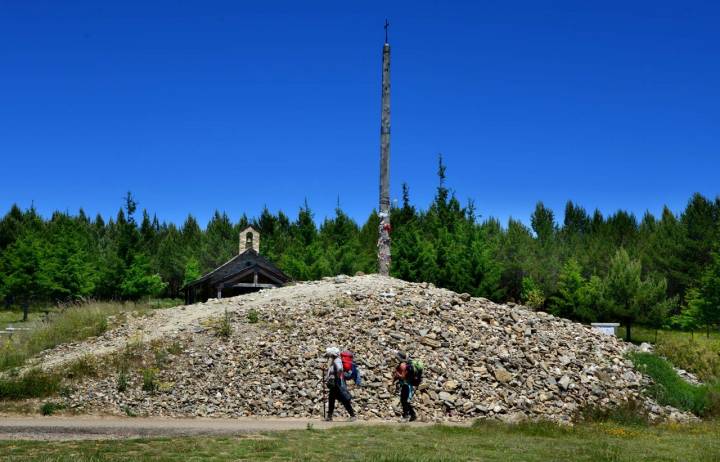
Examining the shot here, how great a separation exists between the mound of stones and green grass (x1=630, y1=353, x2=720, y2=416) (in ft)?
1.79

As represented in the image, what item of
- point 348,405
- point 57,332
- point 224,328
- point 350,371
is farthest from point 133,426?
point 57,332

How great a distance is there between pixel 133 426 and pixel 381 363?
8.32 meters

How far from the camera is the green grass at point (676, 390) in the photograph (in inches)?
849

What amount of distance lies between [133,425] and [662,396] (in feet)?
55.4

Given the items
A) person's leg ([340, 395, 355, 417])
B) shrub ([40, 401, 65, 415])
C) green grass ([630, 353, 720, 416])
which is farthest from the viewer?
green grass ([630, 353, 720, 416])

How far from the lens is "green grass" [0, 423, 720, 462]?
11688 millimetres

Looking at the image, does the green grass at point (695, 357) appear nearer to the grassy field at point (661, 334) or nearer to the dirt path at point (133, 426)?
the dirt path at point (133, 426)

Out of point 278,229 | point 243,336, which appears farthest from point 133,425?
point 278,229

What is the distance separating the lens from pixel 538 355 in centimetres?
2322

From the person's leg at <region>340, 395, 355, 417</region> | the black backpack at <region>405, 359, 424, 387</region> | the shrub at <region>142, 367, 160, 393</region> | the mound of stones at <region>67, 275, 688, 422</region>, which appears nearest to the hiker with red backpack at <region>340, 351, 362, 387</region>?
the person's leg at <region>340, 395, 355, 417</region>

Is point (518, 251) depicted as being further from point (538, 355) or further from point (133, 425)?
point (133, 425)

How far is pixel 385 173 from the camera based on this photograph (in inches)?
1307

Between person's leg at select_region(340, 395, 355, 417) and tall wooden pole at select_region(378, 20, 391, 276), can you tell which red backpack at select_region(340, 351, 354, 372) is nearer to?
person's leg at select_region(340, 395, 355, 417)

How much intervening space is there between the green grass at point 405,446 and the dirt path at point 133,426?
3.22ft
